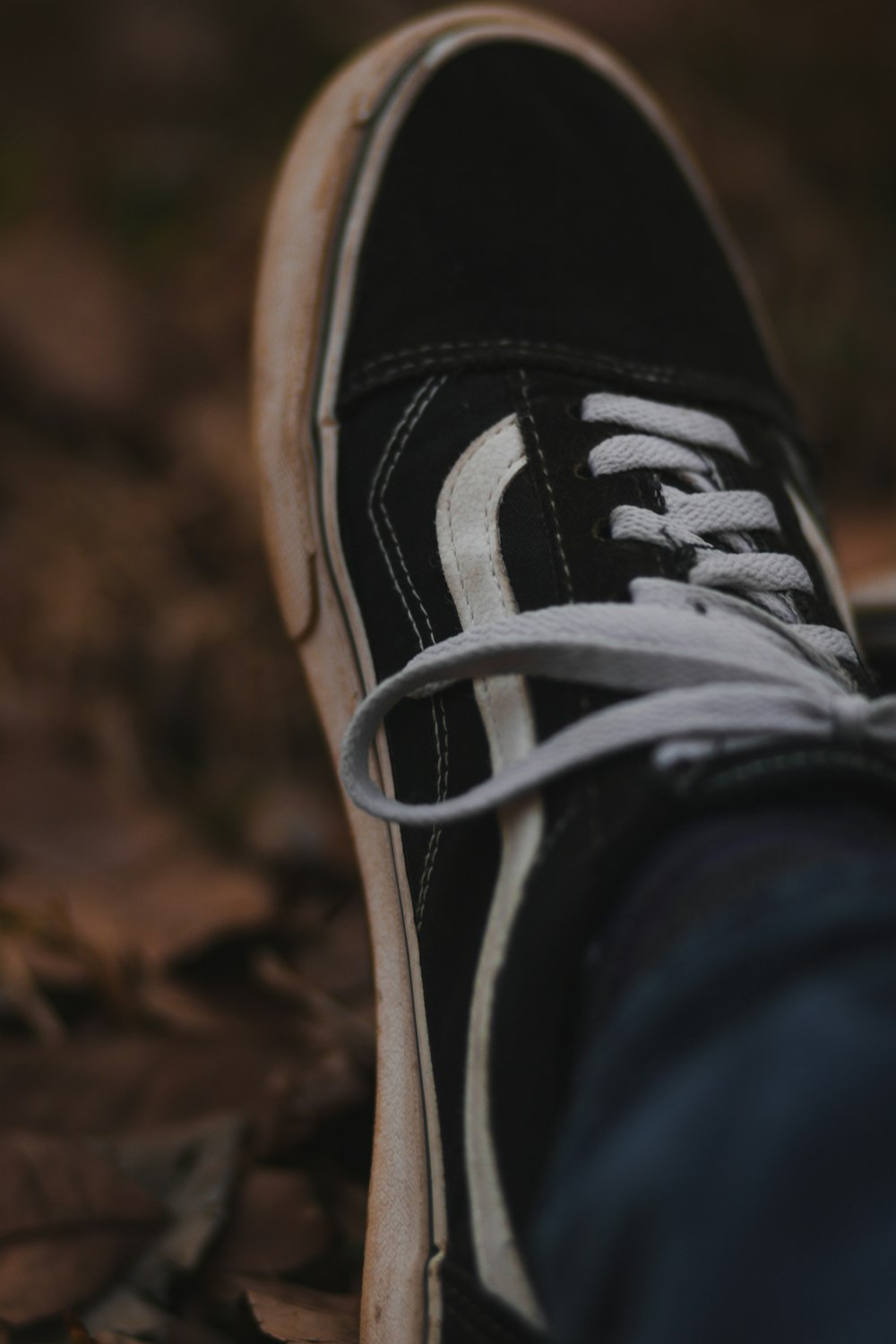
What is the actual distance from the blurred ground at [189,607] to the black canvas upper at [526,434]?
0.21 m

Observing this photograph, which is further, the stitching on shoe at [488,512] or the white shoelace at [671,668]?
the stitching on shoe at [488,512]

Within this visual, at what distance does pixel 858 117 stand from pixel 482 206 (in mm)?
1160

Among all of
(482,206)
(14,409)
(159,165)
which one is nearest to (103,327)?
(14,409)

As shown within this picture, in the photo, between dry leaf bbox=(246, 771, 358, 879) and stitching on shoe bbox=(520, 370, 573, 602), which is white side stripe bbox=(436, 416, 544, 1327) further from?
dry leaf bbox=(246, 771, 358, 879)

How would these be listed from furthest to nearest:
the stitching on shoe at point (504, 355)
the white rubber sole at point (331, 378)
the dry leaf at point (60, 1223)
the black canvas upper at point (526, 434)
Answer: the stitching on shoe at point (504, 355) < the white rubber sole at point (331, 378) < the dry leaf at point (60, 1223) < the black canvas upper at point (526, 434)

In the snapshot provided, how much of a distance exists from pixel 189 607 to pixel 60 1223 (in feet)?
2.31

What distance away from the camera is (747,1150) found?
0.38 m

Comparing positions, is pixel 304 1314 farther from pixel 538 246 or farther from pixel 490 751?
pixel 538 246

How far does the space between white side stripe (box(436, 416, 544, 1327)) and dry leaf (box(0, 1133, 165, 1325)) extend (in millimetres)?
263

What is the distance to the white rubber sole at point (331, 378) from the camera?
791 millimetres

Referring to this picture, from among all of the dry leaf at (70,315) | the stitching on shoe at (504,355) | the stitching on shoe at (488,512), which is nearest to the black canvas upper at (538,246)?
the stitching on shoe at (504,355)

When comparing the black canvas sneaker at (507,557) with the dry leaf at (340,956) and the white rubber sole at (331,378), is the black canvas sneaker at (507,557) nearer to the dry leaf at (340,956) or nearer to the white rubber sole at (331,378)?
the white rubber sole at (331,378)

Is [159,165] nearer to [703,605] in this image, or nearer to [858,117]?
[858,117]

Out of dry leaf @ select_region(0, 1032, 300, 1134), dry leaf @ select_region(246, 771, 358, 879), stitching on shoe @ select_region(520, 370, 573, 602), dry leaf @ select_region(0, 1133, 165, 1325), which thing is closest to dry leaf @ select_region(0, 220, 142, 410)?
dry leaf @ select_region(246, 771, 358, 879)
